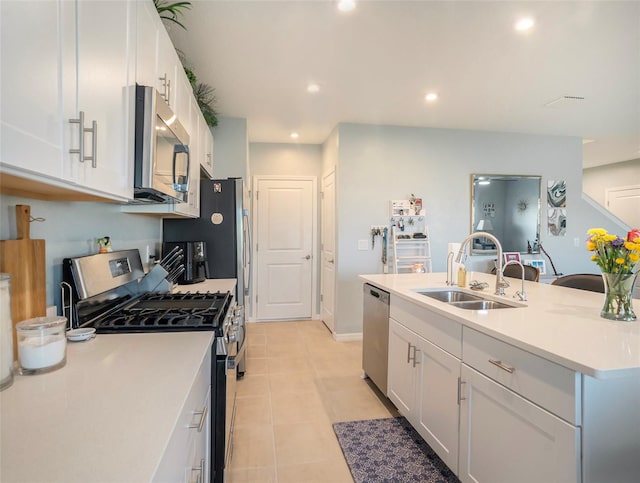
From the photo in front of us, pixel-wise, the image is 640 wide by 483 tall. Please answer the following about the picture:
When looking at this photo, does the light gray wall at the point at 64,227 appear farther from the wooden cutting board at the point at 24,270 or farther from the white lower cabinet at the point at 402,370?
the white lower cabinet at the point at 402,370

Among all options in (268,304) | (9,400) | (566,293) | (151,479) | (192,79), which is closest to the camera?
(151,479)

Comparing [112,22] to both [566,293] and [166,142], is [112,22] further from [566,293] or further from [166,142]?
[566,293]

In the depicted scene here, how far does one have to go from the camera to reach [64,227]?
1377mm

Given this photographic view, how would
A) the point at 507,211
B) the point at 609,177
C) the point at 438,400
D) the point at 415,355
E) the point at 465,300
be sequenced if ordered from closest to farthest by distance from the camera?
the point at 438,400 < the point at 415,355 < the point at 465,300 < the point at 507,211 < the point at 609,177

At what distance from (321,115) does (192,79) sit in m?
1.61

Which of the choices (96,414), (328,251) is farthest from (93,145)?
(328,251)

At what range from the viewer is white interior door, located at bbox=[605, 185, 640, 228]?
6.30 metres

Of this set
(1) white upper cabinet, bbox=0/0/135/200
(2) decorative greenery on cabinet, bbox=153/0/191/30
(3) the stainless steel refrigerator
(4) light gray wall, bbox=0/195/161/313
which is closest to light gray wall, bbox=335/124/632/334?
(3) the stainless steel refrigerator

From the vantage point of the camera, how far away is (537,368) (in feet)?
3.84

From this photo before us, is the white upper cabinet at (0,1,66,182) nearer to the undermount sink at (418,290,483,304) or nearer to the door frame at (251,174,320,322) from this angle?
the undermount sink at (418,290,483,304)

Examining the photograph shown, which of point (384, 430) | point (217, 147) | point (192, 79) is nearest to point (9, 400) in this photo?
point (384, 430)

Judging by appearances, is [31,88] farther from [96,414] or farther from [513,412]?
[513,412]

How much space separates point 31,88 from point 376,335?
2.48m

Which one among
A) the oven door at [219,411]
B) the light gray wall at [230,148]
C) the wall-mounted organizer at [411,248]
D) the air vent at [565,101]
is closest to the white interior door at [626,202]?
the air vent at [565,101]
